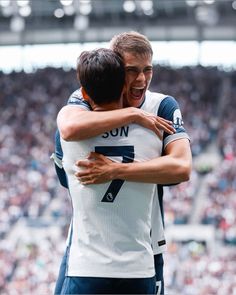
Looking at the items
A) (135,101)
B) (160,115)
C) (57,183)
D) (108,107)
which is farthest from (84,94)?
(57,183)

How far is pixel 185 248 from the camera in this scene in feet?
51.1

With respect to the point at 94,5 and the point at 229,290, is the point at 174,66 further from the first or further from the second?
the point at 229,290

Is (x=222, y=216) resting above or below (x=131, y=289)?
below

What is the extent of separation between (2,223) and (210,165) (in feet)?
19.6

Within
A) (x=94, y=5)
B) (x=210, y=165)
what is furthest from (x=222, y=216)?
(x=94, y=5)

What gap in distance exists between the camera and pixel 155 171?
7.77ft

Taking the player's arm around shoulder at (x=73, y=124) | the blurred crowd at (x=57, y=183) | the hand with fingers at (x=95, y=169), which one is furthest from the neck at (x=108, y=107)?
the blurred crowd at (x=57, y=183)

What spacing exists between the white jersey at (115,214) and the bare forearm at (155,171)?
0.04 m

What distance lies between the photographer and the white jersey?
238 cm

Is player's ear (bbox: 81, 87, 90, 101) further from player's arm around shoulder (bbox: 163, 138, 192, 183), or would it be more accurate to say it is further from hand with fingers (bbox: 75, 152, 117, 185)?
player's arm around shoulder (bbox: 163, 138, 192, 183)

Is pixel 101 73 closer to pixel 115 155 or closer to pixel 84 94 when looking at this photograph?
pixel 84 94

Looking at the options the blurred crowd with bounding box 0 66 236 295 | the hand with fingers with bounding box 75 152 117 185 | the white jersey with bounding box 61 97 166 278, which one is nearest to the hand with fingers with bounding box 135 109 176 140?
the white jersey with bounding box 61 97 166 278

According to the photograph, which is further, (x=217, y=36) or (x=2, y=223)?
(x=217, y=36)

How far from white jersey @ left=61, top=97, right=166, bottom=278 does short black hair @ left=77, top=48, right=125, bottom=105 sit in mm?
135
